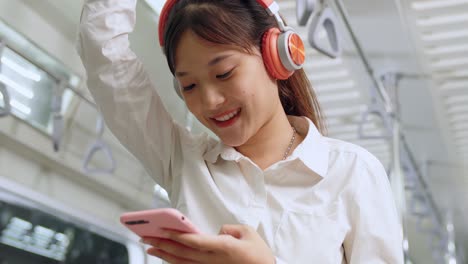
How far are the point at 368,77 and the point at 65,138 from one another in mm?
1959

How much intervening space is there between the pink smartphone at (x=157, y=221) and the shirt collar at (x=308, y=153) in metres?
0.32

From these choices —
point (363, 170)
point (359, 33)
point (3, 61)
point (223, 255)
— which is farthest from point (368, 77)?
point (223, 255)

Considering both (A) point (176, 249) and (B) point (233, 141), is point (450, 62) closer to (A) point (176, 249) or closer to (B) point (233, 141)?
(B) point (233, 141)

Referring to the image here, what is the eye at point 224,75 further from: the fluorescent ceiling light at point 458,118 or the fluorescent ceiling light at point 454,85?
the fluorescent ceiling light at point 458,118

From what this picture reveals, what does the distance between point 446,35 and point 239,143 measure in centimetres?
302

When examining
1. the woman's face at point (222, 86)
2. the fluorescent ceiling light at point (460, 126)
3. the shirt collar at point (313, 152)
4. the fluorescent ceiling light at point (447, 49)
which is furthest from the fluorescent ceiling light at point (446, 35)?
the woman's face at point (222, 86)

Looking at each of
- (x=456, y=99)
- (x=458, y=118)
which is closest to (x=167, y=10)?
(x=456, y=99)

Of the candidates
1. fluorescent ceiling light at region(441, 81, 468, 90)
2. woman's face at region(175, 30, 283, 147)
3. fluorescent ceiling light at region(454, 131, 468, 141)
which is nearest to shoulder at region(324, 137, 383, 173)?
woman's face at region(175, 30, 283, 147)

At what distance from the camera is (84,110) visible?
11.8 ft

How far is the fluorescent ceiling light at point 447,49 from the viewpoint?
13.4ft

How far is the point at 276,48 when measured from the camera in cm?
131

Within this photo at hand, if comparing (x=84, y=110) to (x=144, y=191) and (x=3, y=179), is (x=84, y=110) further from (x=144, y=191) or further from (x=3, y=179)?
(x=3, y=179)

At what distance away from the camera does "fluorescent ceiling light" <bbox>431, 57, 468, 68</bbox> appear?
13.8ft

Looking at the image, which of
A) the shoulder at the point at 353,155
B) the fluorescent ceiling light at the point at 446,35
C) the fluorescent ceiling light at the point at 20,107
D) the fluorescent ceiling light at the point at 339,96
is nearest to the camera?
the shoulder at the point at 353,155
